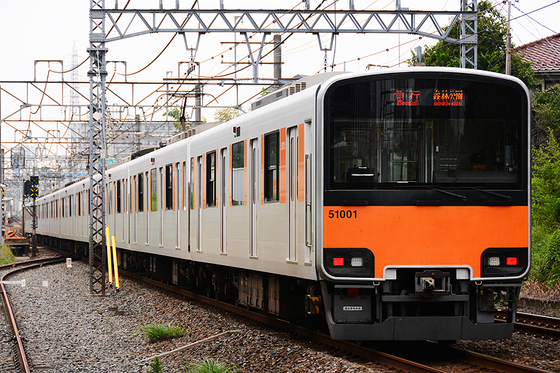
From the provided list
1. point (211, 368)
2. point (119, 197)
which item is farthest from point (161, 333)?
point (119, 197)

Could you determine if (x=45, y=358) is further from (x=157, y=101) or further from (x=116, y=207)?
(x=157, y=101)

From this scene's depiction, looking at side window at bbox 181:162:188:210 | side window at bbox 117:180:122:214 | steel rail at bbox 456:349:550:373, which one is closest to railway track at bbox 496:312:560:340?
steel rail at bbox 456:349:550:373

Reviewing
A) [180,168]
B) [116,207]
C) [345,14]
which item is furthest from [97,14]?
[116,207]

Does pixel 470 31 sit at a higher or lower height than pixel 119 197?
higher

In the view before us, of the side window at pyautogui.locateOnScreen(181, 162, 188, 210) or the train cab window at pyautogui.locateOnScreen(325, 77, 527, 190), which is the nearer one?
the train cab window at pyautogui.locateOnScreen(325, 77, 527, 190)

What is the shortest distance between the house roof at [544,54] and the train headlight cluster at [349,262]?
34942 millimetres

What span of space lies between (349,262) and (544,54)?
126 ft

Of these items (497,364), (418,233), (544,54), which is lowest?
(497,364)

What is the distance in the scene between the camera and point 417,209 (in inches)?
304

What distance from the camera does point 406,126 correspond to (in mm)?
7754

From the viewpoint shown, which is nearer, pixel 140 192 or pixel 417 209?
pixel 417 209

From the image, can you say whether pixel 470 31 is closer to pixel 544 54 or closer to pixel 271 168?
pixel 271 168

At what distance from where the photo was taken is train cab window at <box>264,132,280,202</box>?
9344 mm

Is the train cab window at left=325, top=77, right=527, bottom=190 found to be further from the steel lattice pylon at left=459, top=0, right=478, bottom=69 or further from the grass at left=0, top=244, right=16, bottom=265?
the grass at left=0, top=244, right=16, bottom=265
